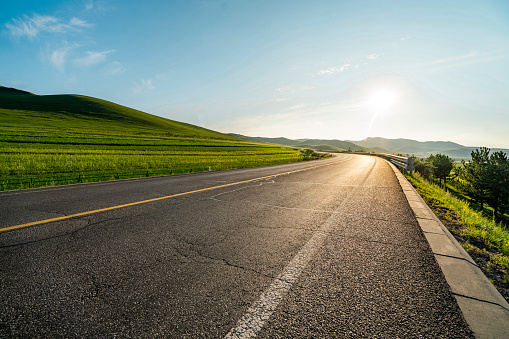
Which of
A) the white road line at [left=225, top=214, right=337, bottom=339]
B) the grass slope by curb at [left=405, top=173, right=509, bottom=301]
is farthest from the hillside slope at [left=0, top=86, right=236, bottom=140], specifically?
the grass slope by curb at [left=405, top=173, right=509, bottom=301]

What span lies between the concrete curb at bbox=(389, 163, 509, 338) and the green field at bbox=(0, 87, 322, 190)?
12415mm

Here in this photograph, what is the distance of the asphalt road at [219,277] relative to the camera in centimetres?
177

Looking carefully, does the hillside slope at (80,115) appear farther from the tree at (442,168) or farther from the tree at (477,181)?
the tree at (477,181)

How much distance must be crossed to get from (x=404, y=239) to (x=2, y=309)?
15.9ft

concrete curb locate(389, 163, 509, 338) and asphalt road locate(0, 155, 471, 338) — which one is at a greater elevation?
concrete curb locate(389, 163, 509, 338)

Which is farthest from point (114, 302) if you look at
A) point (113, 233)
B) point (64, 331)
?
point (113, 233)

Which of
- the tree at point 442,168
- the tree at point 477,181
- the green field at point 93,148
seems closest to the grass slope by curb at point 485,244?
the green field at point 93,148

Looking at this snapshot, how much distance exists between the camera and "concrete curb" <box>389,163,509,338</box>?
1803 millimetres

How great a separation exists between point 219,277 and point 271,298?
25.2 inches

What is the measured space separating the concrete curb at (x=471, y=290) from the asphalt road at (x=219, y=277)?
0.09m

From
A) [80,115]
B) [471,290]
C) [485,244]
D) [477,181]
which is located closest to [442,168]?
[477,181]

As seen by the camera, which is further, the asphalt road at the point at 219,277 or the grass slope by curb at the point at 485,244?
the grass slope by curb at the point at 485,244

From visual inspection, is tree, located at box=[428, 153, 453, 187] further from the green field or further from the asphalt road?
the asphalt road

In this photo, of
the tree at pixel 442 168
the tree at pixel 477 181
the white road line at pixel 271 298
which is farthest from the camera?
the tree at pixel 442 168
